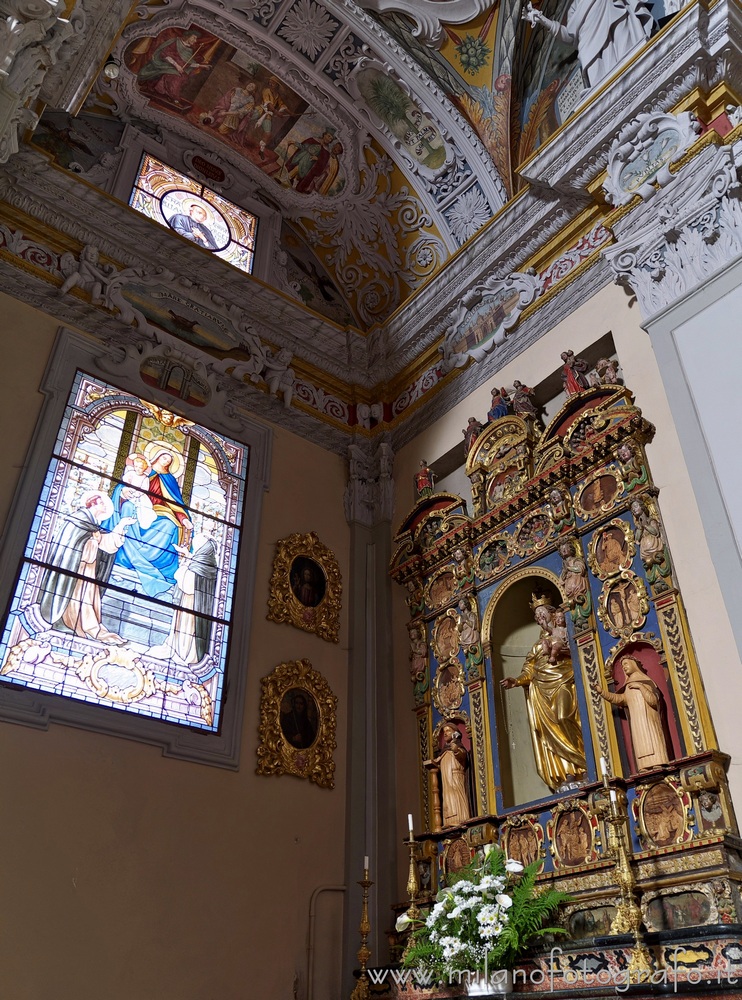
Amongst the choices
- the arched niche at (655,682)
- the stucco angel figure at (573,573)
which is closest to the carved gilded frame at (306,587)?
the stucco angel figure at (573,573)

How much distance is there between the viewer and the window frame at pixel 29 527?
21.8 ft

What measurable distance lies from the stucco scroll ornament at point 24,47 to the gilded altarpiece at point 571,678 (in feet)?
16.6

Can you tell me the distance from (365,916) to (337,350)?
6.74 metres

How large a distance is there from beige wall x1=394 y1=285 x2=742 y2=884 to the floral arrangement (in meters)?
1.56

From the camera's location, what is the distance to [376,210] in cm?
1119

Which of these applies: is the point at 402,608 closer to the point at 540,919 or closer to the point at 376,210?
the point at 540,919

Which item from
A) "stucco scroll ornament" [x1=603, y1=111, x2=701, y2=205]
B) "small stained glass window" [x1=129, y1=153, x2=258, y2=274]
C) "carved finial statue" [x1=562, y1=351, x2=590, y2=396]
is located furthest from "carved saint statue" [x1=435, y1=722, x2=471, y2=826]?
"small stained glass window" [x1=129, y1=153, x2=258, y2=274]

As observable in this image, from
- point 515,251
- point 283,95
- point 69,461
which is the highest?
point 283,95

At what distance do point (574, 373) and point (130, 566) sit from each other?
176 inches

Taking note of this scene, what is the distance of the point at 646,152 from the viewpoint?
7.51 m

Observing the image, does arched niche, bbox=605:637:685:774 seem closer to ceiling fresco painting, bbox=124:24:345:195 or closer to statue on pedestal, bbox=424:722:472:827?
statue on pedestal, bbox=424:722:472:827

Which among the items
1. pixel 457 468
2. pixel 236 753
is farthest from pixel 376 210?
pixel 236 753

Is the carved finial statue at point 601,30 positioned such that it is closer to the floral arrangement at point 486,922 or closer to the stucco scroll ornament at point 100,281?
the stucco scroll ornament at point 100,281

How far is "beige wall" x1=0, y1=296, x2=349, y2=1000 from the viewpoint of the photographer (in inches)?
233
